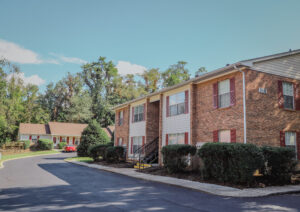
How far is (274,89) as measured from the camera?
46.2ft

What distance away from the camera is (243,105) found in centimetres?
1288

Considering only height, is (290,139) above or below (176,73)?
below

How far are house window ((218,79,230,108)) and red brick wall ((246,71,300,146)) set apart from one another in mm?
1269

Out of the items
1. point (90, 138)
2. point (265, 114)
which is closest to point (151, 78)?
point (90, 138)

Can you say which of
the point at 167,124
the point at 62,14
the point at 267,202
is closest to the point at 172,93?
the point at 167,124

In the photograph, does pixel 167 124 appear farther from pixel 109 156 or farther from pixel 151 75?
pixel 151 75

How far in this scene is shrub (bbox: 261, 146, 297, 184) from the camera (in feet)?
34.7

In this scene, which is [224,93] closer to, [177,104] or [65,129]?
[177,104]

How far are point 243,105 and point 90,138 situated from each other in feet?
70.1

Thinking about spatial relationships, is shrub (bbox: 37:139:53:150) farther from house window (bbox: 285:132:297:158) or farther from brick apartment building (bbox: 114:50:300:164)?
house window (bbox: 285:132:297:158)

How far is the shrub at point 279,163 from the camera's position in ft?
34.7

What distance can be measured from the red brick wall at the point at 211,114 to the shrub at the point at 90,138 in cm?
1764

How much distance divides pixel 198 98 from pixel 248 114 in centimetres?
394

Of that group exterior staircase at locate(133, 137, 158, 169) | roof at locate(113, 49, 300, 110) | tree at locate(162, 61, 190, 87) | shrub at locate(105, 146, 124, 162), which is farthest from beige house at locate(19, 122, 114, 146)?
roof at locate(113, 49, 300, 110)
